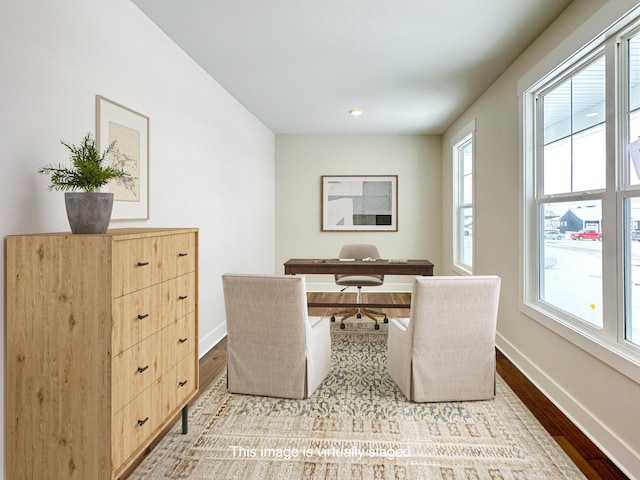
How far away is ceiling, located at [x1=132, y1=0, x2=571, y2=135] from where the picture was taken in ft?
8.60

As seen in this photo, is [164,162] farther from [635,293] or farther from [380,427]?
[635,293]

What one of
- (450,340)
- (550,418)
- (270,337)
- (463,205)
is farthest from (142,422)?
(463,205)

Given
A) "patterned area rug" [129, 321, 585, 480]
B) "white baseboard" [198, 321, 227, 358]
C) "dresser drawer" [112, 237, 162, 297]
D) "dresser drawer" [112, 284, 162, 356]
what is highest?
"dresser drawer" [112, 237, 162, 297]

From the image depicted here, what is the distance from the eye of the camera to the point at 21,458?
5.40 feet

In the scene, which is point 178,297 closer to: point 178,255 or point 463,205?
point 178,255

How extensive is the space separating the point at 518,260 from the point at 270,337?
6.80ft

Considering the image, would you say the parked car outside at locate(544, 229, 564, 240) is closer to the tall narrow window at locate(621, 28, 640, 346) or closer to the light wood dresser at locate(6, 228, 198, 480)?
the tall narrow window at locate(621, 28, 640, 346)

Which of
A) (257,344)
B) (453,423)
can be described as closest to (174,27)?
(257,344)

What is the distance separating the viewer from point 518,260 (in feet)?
11.2

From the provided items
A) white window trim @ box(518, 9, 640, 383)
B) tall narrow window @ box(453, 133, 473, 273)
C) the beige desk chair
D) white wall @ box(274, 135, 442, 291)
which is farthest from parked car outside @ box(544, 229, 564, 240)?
white wall @ box(274, 135, 442, 291)

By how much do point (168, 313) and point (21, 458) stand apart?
765mm

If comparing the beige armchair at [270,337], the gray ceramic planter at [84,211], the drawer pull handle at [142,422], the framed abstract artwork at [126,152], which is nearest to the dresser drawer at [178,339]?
the drawer pull handle at [142,422]

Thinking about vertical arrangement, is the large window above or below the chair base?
above

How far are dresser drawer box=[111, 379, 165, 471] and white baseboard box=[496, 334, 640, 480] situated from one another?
2.17 m
